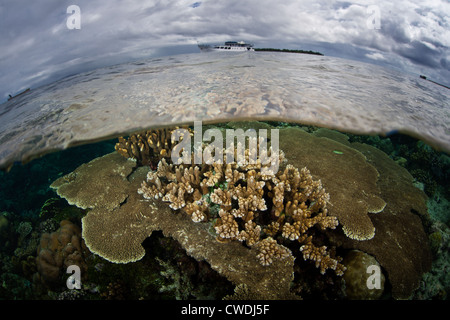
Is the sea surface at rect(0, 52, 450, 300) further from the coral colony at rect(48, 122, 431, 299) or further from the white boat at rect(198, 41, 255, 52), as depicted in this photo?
the white boat at rect(198, 41, 255, 52)

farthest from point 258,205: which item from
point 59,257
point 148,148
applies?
point 59,257

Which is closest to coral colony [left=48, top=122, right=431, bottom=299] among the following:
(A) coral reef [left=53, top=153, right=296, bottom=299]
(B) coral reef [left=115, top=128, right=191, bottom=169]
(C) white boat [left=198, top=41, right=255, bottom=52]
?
(A) coral reef [left=53, top=153, right=296, bottom=299]

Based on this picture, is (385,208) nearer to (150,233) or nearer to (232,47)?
(150,233)

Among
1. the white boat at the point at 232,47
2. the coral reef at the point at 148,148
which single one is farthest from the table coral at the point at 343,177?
the white boat at the point at 232,47

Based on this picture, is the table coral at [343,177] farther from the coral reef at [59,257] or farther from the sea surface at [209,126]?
the coral reef at [59,257]
